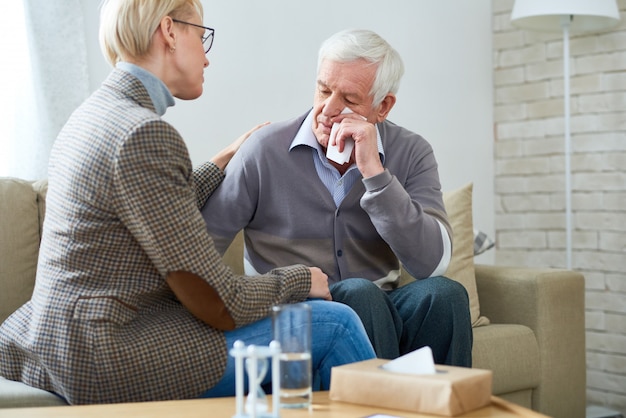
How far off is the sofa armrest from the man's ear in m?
0.73

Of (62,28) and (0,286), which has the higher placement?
(62,28)

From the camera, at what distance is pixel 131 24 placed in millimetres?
1726

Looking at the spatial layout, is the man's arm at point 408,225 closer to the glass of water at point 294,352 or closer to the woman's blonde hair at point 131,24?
the woman's blonde hair at point 131,24

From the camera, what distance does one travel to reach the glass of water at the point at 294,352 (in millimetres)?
1319

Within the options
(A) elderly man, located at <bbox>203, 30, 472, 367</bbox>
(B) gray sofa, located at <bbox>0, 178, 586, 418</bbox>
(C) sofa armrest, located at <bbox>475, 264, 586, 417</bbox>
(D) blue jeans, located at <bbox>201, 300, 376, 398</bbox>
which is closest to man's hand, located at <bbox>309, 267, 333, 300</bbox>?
(D) blue jeans, located at <bbox>201, 300, 376, 398</bbox>

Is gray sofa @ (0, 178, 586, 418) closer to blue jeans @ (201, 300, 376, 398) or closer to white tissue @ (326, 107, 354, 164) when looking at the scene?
white tissue @ (326, 107, 354, 164)

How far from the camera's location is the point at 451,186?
3650mm

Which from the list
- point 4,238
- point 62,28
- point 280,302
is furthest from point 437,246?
point 62,28

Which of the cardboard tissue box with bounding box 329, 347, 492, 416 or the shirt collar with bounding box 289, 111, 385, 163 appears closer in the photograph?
the cardboard tissue box with bounding box 329, 347, 492, 416

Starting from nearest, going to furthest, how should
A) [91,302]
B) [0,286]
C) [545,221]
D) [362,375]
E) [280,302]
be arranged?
[362,375], [91,302], [280,302], [0,286], [545,221]

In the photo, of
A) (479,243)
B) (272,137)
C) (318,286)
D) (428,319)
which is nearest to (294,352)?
(318,286)

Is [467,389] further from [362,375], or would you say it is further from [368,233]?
[368,233]

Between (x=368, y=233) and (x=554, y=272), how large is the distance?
78cm

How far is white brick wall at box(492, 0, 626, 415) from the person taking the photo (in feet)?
11.0
